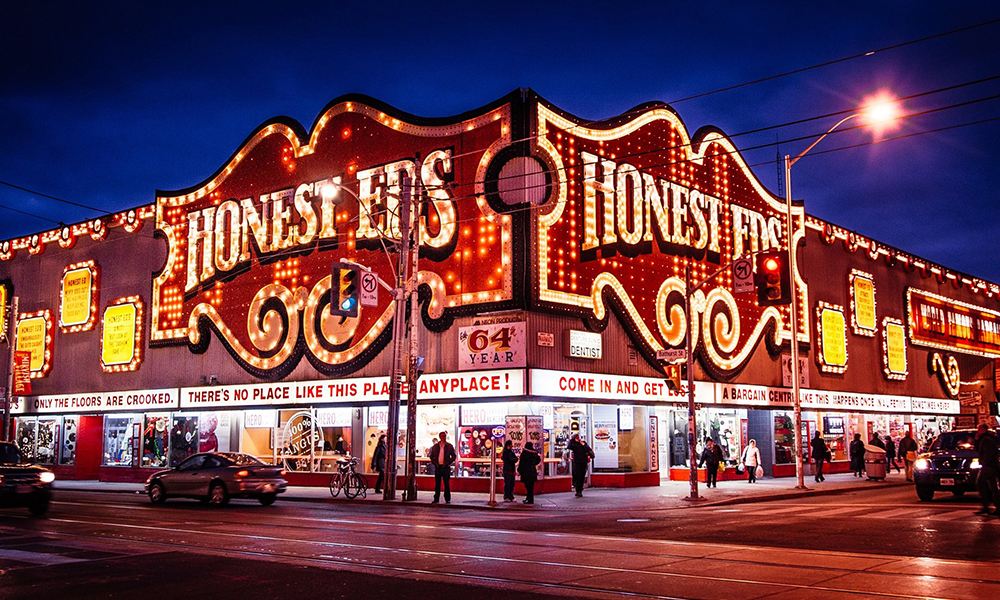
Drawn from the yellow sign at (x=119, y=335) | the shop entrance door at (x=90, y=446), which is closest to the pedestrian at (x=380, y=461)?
the yellow sign at (x=119, y=335)

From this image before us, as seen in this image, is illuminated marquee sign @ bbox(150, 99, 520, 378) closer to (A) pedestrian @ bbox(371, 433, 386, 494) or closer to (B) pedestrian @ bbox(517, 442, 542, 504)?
(A) pedestrian @ bbox(371, 433, 386, 494)

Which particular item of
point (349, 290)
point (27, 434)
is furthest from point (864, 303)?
point (27, 434)

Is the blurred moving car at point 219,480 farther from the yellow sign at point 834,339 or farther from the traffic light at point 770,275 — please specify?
the yellow sign at point 834,339

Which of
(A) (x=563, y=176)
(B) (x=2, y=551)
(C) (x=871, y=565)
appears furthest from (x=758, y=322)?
(B) (x=2, y=551)

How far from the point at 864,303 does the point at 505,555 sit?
3947cm

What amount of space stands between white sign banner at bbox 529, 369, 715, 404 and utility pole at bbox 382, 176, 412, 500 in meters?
4.11

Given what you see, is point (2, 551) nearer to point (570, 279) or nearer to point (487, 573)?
point (487, 573)

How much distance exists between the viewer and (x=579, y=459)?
2816 centimetres

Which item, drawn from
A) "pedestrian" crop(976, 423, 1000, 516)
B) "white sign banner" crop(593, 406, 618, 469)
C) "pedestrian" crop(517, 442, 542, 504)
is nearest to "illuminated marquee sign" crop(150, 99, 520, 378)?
"pedestrian" crop(517, 442, 542, 504)

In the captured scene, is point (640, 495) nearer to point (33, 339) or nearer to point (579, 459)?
point (579, 459)

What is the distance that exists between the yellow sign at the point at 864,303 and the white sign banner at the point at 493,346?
25.5 meters

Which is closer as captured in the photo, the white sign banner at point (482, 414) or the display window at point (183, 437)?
the white sign banner at point (482, 414)

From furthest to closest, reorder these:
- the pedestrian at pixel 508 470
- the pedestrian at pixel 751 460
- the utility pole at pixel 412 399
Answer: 1. the pedestrian at pixel 751 460
2. the utility pole at pixel 412 399
3. the pedestrian at pixel 508 470

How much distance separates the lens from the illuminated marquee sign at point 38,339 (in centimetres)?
4450
